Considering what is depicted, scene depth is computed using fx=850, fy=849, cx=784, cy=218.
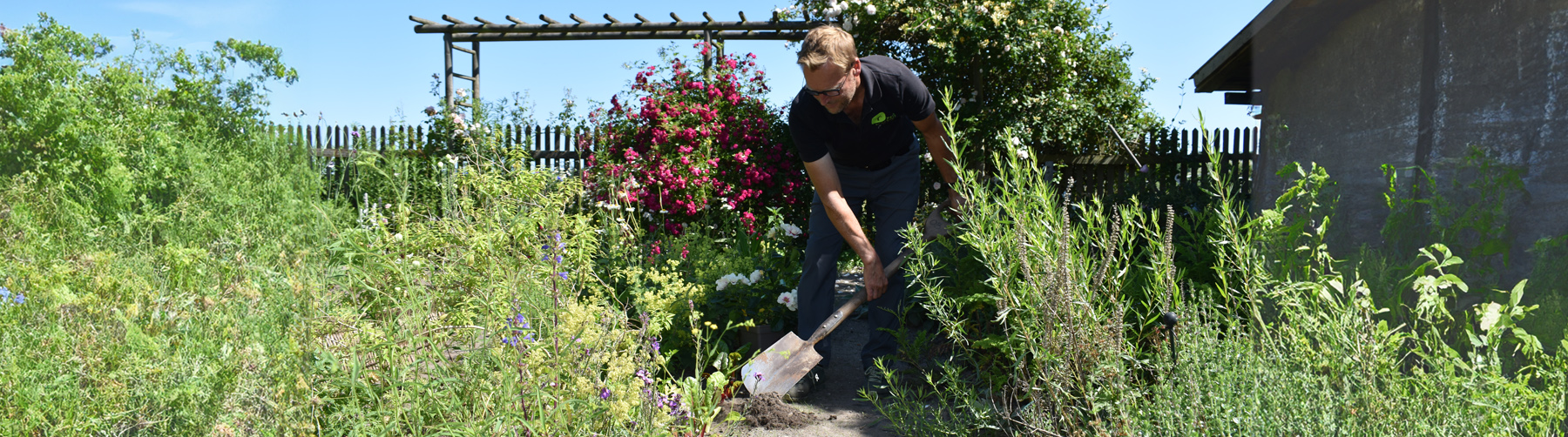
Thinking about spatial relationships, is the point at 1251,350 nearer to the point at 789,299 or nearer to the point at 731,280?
the point at 789,299

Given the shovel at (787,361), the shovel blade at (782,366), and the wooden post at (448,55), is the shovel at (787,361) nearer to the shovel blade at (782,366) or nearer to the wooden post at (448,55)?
the shovel blade at (782,366)

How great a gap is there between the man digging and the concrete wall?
6.84ft

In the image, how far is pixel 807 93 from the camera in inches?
129

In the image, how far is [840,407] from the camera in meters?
3.28

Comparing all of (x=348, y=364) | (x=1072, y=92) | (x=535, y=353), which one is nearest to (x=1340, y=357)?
(x=535, y=353)

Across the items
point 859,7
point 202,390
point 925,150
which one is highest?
point 859,7

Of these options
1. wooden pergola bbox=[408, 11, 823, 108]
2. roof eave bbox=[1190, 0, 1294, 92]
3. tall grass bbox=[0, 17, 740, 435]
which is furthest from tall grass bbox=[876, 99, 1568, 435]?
wooden pergola bbox=[408, 11, 823, 108]

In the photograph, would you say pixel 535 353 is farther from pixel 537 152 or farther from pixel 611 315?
pixel 537 152

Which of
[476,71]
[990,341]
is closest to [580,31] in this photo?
[476,71]

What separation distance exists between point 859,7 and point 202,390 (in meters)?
5.20

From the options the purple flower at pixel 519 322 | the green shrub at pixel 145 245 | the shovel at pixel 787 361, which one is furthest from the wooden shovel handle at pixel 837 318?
the green shrub at pixel 145 245

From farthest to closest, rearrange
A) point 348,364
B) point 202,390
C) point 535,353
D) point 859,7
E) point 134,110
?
point 859,7
point 134,110
point 348,364
point 202,390
point 535,353

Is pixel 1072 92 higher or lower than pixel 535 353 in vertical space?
higher

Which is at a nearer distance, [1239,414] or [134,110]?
[1239,414]
